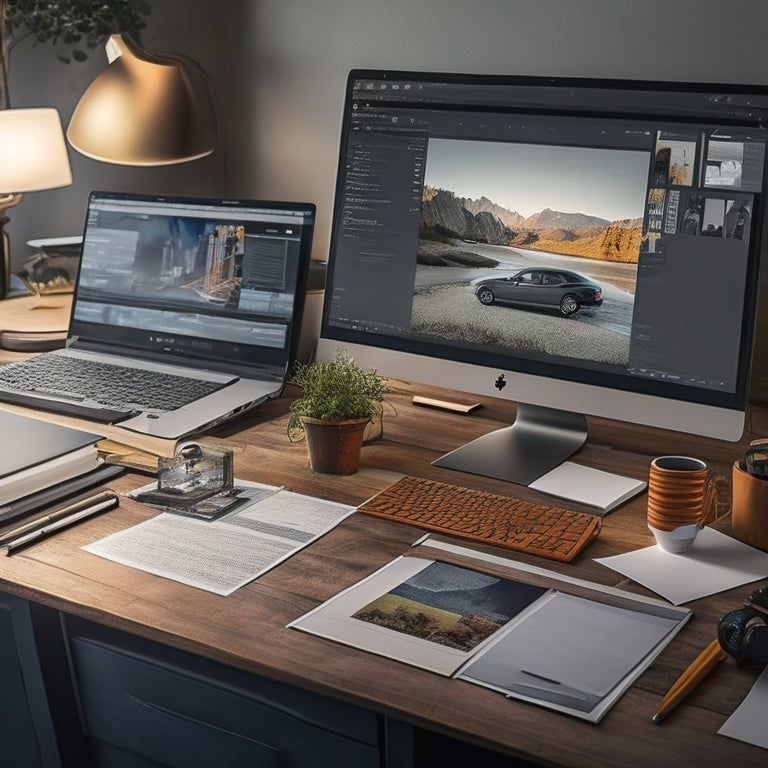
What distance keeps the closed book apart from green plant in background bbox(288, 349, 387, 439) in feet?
0.94

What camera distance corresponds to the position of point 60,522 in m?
1.28

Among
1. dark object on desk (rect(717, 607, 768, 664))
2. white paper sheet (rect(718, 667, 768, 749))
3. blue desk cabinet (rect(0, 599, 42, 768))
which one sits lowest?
blue desk cabinet (rect(0, 599, 42, 768))

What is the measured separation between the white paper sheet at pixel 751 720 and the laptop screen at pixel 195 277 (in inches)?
38.0

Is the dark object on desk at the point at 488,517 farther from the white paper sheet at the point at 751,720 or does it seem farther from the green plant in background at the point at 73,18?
the green plant in background at the point at 73,18

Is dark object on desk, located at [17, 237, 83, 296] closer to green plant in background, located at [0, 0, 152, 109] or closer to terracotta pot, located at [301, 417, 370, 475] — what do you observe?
green plant in background, located at [0, 0, 152, 109]

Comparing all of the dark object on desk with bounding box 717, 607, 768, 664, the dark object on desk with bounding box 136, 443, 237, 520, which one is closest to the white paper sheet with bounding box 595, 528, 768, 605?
the dark object on desk with bounding box 717, 607, 768, 664

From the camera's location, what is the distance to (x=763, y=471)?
4.12ft

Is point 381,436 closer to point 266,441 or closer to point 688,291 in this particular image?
point 266,441

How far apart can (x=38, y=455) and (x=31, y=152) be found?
892 mm

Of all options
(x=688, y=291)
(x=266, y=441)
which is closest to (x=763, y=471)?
(x=688, y=291)

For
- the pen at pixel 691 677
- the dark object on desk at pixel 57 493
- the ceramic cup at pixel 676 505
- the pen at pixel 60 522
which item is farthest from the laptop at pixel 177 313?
the pen at pixel 691 677

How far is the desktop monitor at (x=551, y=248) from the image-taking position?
1.34 metres

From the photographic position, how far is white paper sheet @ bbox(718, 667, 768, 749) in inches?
34.7

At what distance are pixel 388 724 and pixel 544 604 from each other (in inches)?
8.6
